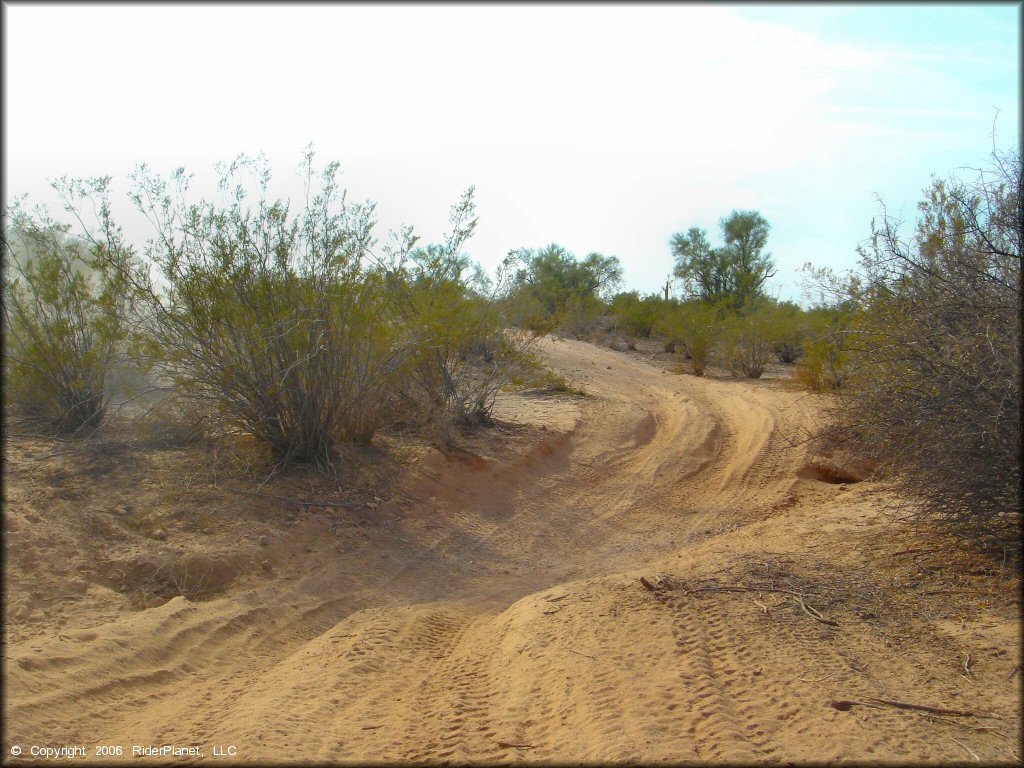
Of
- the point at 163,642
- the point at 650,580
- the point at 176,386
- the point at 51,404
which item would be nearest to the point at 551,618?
the point at 650,580

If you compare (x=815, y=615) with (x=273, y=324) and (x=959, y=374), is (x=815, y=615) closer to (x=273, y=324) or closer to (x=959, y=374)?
(x=959, y=374)

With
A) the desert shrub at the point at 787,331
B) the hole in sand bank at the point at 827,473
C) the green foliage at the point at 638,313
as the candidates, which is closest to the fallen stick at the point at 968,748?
the hole in sand bank at the point at 827,473

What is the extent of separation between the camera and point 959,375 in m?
5.29

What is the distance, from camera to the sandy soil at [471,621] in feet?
12.4

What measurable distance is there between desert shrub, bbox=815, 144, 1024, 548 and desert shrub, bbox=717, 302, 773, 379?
15.1 m

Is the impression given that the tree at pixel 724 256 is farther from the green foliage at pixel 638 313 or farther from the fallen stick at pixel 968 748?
the fallen stick at pixel 968 748

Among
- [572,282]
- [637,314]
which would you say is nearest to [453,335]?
[637,314]

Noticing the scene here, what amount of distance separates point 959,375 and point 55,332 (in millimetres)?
9035

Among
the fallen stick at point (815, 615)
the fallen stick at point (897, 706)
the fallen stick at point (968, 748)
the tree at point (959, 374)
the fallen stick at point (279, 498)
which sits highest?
the tree at point (959, 374)

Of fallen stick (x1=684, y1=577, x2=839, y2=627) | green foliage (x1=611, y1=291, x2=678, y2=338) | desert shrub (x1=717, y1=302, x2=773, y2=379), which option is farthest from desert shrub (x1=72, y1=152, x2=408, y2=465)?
green foliage (x1=611, y1=291, x2=678, y2=338)

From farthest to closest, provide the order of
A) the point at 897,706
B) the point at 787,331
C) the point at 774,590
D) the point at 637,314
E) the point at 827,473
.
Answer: the point at 637,314, the point at 787,331, the point at 827,473, the point at 774,590, the point at 897,706

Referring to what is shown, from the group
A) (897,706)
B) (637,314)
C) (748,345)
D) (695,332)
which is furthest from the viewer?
(637,314)

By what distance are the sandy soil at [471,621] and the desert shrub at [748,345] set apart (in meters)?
12.8

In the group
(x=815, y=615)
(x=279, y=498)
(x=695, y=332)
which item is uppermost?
(x=695, y=332)
